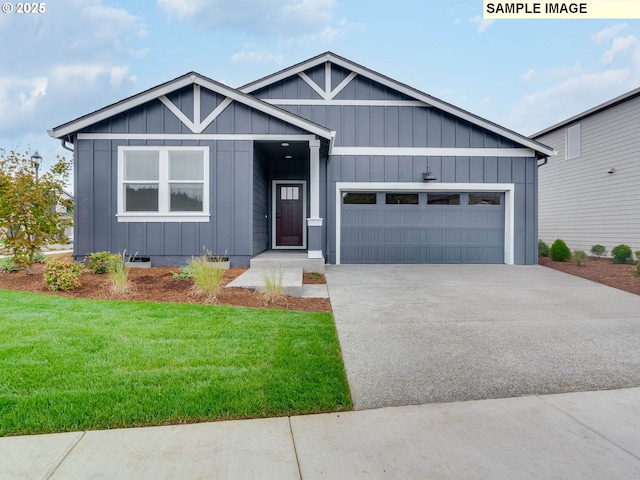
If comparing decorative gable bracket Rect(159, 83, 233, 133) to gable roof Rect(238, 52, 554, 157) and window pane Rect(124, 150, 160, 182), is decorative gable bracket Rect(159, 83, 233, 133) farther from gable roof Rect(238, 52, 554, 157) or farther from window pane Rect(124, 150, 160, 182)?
gable roof Rect(238, 52, 554, 157)

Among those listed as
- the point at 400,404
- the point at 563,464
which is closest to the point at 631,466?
the point at 563,464

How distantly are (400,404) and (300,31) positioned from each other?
67.3 feet

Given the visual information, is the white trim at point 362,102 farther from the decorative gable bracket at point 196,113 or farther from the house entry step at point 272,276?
the house entry step at point 272,276

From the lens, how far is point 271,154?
10398 millimetres

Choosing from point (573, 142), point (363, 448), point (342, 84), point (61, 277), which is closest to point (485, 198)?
point (342, 84)

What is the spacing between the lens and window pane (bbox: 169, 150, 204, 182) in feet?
27.8

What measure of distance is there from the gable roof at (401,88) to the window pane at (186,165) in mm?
3384

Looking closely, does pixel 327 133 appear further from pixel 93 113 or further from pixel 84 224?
pixel 84 224

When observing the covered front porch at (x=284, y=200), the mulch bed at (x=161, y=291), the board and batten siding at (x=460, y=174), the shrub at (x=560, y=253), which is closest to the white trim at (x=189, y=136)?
the covered front porch at (x=284, y=200)

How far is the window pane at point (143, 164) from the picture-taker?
27.7 feet

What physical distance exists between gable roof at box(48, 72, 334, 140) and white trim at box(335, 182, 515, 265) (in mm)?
2383

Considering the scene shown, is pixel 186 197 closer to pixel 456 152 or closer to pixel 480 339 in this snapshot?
pixel 480 339

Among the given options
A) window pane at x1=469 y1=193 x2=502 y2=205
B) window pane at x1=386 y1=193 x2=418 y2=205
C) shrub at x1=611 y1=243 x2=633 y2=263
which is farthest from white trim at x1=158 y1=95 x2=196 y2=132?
shrub at x1=611 y1=243 x2=633 y2=263

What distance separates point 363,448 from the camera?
2.01 metres
